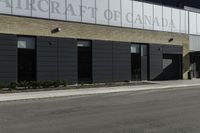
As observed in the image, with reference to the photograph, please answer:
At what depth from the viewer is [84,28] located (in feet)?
114

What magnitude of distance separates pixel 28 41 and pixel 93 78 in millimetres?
6817

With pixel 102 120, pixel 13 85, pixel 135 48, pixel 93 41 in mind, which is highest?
pixel 93 41

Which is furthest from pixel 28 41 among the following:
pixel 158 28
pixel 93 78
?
pixel 158 28

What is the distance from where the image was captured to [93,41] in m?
35.5

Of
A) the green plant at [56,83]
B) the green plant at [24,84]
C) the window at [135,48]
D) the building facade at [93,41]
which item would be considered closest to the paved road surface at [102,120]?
the green plant at [24,84]

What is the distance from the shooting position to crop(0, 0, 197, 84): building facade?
30.3m

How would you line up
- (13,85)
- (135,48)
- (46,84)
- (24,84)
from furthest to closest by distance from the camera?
(135,48), (46,84), (24,84), (13,85)

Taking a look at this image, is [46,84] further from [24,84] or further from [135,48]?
[135,48]

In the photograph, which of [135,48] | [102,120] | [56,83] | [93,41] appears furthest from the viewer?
[135,48]

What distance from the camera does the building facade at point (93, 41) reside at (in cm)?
3030

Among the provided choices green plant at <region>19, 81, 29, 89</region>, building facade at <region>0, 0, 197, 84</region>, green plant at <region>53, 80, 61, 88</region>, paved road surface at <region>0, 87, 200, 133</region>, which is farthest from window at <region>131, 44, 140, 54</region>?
paved road surface at <region>0, 87, 200, 133</region>

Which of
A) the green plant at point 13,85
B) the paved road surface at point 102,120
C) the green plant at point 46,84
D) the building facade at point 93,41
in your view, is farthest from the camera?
the building facade at point 93,41

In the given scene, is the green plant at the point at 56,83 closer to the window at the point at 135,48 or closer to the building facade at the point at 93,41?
the building facade at the point at 93,41

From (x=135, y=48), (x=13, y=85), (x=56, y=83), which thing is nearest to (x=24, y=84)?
(x=13, y=85)
